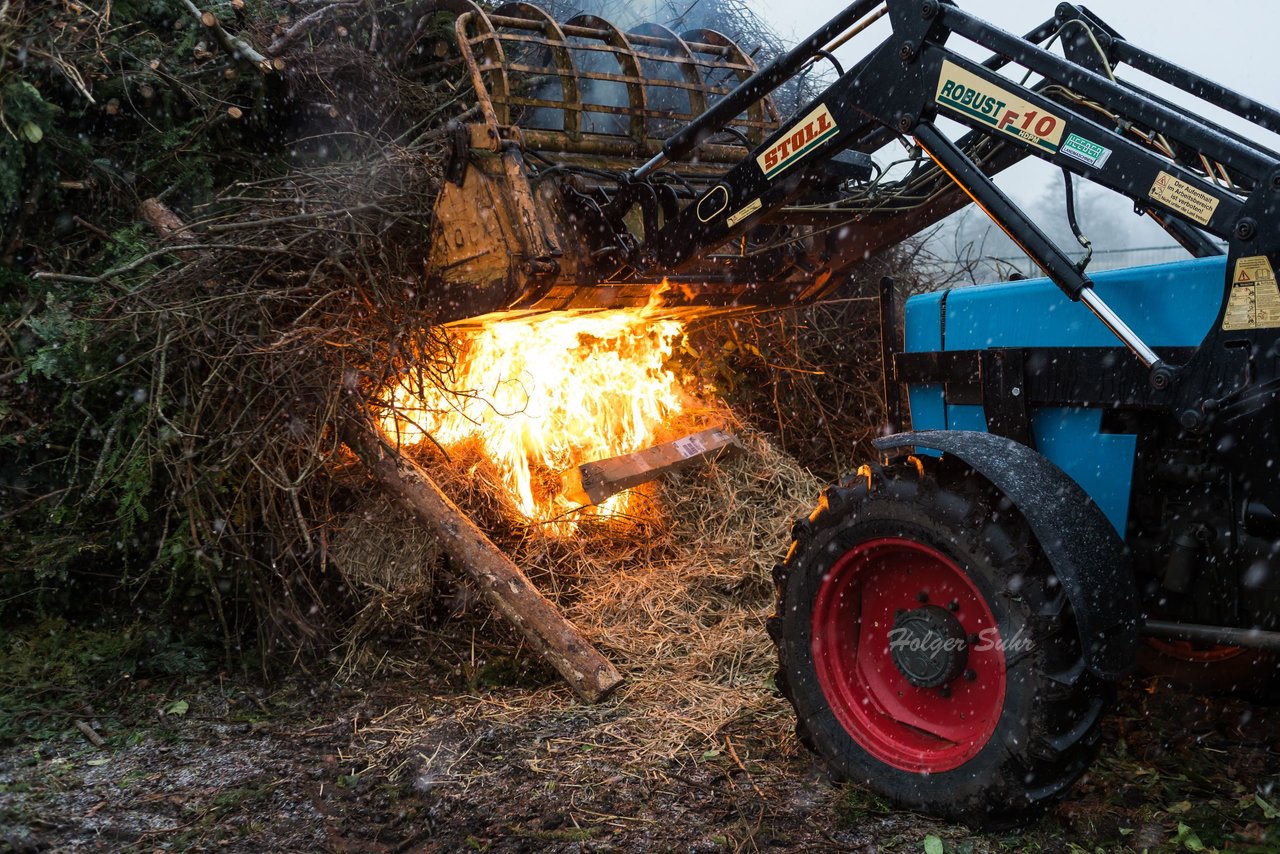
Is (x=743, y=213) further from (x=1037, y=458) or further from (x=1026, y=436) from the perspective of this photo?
(x=1037, y=458)

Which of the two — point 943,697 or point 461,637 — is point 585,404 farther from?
point 943,697

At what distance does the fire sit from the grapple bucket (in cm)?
49

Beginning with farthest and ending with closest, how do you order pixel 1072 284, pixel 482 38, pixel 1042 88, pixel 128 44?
pixel 128 44, pixel 482 38, pixel 1042 88, pixel 1072 284

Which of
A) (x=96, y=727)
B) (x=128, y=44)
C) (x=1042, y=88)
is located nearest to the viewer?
(x=1042, y=88)

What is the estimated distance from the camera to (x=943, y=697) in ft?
11.1

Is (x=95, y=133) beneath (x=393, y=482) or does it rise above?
above

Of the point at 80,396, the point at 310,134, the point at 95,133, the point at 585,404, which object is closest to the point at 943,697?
the point at 585,404

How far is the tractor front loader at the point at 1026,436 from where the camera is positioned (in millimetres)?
2850

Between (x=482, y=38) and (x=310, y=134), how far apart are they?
1.86 metres

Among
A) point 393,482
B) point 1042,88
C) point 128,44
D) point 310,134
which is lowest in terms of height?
point 393,482

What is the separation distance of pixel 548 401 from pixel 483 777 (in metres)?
2.82

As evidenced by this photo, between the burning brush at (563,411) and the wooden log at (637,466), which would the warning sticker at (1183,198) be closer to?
the burning brush at (563,411)

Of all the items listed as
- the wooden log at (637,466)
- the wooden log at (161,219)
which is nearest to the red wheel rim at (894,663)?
the wooden log at (637,466)

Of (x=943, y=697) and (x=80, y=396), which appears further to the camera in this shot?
(x=80, y=396)
